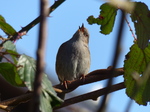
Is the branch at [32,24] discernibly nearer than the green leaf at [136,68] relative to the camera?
Yes

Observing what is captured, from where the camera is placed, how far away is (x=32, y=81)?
4.60 ft

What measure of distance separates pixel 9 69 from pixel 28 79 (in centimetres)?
30

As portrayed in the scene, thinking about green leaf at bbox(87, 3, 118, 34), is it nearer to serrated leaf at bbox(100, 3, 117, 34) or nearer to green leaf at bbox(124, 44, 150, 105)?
serrated leaf at bbox(100, 3, 117, 34)

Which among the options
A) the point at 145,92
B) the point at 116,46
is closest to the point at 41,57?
the point at 116,46

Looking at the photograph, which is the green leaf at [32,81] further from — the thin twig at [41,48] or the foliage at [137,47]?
the thin twig at [41,48]

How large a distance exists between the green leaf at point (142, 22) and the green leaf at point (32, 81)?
65cm

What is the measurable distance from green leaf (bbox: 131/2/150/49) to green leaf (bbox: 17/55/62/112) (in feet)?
2.12

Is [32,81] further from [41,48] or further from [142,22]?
[41,48]

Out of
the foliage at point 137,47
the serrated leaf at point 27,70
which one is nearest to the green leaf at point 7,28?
the serrated leaf at point 27,70

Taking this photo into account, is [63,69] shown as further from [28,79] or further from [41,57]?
[41,57]

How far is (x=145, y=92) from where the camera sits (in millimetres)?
1965

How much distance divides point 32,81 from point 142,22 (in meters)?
0.77

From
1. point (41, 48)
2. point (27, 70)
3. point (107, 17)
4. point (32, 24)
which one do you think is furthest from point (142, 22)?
point (41, 48)

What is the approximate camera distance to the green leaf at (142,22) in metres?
1.82
